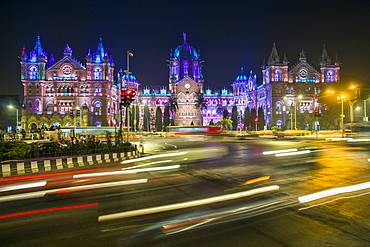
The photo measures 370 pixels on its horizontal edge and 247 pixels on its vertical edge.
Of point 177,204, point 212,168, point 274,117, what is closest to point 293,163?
point 212,168

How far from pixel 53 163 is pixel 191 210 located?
11281 millimetres

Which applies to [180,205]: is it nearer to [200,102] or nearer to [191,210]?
[191,210]

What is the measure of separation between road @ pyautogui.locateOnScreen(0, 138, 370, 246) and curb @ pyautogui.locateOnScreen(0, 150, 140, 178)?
2566 millimetres


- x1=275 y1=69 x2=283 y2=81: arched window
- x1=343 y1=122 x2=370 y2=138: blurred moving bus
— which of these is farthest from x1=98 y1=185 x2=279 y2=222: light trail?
x1=275 y1=69 x2=283 y2=81: arched window

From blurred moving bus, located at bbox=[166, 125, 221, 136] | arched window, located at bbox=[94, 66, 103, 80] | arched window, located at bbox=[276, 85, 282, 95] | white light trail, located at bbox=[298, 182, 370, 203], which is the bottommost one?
white light trail, located at bbox=[298, 182, 370, 203]

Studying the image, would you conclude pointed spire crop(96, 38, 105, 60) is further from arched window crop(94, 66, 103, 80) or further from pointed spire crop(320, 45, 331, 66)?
pointed spire crop(320, 45, 331, 66)

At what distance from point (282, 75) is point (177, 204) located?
87.8 metres

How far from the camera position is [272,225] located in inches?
218

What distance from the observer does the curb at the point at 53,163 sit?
13343 mm

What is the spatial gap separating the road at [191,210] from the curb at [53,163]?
8.42 ft

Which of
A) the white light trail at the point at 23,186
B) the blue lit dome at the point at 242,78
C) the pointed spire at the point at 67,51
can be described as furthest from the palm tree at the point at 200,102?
the white light trail at the point at 23,186

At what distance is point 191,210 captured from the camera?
661 centimetres

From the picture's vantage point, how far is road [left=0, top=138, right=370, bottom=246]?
505 centimetres

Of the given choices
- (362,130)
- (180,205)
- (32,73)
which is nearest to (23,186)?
(180,205)
